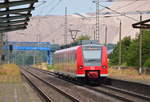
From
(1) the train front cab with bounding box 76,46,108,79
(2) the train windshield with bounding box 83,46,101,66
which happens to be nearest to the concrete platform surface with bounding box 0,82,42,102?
(1) the train front cab with bounding box 76,46,108,79

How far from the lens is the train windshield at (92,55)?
35.7 meters

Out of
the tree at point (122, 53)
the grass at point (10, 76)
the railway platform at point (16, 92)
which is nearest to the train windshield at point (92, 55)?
the railway platform at point (16, 92)

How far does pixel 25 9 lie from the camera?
73.7 ft

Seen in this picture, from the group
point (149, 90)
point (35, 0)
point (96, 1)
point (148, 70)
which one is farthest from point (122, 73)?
point (35, 0)

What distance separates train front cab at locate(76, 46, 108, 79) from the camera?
35438 mm

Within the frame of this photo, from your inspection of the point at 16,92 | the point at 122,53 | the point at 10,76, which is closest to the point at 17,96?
the point at 16,92

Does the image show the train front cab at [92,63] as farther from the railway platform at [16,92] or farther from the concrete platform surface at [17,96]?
the concrete platform surface at [17,96]

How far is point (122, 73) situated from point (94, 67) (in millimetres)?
23125

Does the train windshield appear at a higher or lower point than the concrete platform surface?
higher

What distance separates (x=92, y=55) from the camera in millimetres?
35906

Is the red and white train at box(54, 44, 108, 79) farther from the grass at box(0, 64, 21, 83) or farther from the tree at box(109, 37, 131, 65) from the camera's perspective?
the tree at box(109, 37, 131, 65)

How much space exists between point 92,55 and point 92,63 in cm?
65

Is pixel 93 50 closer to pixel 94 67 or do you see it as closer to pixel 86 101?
pixel 94 67

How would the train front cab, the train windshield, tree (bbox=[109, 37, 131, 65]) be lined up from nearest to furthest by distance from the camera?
1. the train front cab
2. the train windshield
3. tree (bbox=[109, 37, 131, 65])
